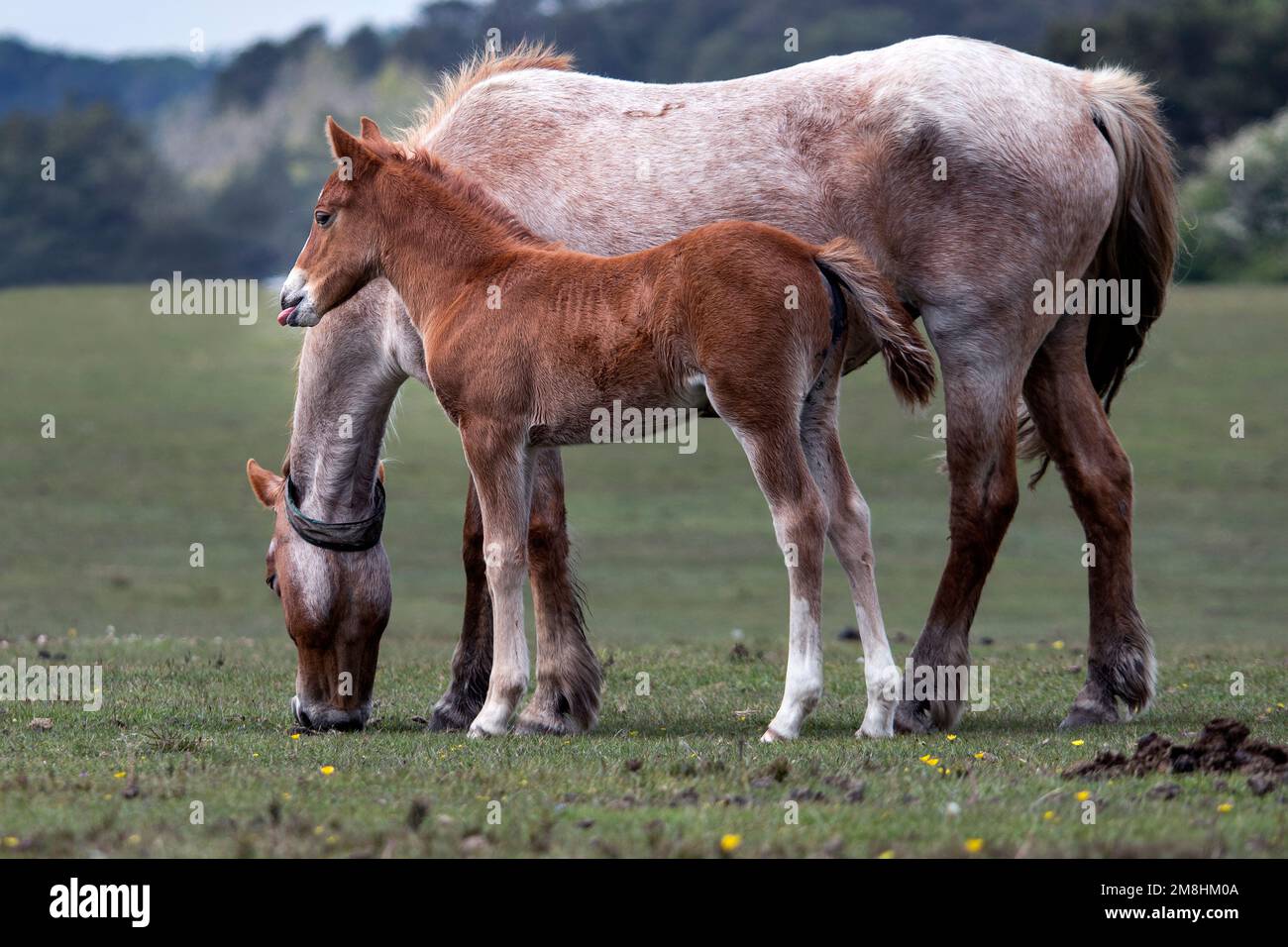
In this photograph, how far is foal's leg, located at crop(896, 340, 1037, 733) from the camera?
28.0 feet

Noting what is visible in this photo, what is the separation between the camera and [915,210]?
869 centimetres

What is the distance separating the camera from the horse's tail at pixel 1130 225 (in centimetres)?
907

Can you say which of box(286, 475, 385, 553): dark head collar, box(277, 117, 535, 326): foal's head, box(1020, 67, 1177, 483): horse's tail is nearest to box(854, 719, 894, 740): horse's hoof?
box(286, 475, 385, 553): dark head collar

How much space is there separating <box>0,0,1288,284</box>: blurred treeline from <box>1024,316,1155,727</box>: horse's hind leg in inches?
909

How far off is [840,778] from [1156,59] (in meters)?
49.7

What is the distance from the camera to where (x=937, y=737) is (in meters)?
7.71

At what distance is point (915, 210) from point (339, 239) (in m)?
2.74

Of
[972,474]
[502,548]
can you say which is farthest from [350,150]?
[972,474]

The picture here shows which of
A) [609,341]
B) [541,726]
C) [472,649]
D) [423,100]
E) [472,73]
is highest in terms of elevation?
[423,100]

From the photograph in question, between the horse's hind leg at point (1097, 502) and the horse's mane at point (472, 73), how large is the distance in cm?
297

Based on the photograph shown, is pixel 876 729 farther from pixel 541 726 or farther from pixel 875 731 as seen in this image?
pixel 541 726

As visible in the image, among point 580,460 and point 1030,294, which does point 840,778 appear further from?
point 580,460

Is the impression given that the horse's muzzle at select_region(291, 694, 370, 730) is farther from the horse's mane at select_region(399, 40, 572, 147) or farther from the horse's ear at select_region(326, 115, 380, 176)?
the horse's mane at select_region(399, 40, 572, 147)
